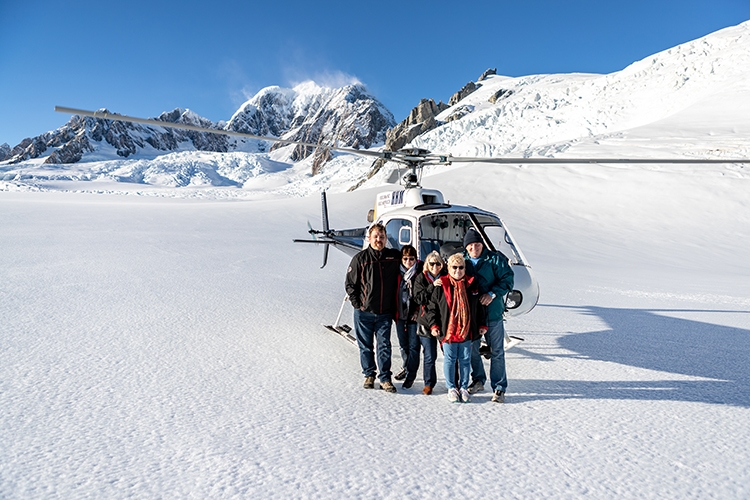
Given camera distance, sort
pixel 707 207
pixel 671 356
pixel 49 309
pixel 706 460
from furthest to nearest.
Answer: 1. pixel 707 207
2. pixel 49 309
3. pixel 671 356
4. pixel 706 460

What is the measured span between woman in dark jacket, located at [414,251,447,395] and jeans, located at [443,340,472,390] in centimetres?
13

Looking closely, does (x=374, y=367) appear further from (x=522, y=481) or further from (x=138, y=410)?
(x=138, y=410)

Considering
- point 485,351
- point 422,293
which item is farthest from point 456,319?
point 485,351

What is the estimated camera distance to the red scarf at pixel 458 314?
314cm

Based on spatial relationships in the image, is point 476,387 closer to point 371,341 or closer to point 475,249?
point 371,341

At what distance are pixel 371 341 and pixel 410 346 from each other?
1.16 feet

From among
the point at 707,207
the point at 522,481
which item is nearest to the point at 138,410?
the point at 522,481

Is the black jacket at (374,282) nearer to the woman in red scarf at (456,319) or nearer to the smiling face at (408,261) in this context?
the smiling face at (408,261)

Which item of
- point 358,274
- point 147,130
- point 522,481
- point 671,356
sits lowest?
point 671,356

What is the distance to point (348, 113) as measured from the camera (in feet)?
513

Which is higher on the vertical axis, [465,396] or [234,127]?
[234,127]

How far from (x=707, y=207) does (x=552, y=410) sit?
20538mm

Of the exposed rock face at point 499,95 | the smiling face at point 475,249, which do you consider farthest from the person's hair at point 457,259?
the exposed rock face at point 499,95

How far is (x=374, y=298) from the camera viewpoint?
3.43m
